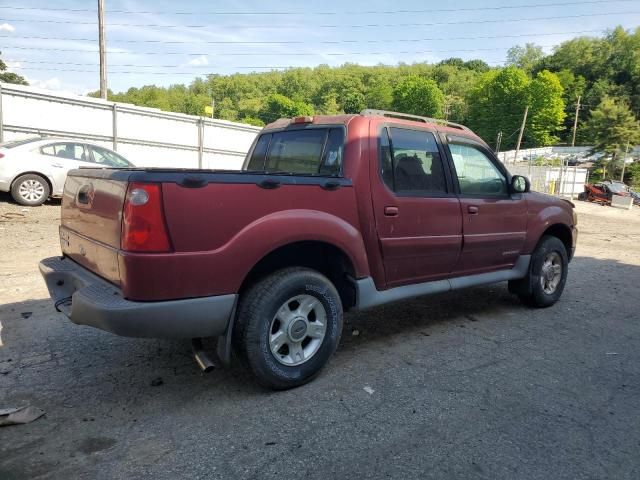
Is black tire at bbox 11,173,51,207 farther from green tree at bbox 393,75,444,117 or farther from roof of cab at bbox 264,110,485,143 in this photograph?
green tree at bbox 393,75,444,117

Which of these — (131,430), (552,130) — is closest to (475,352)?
(131,430)

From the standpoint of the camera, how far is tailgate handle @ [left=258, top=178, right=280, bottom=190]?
3025 millimetres

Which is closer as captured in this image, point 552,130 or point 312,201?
point 312,201

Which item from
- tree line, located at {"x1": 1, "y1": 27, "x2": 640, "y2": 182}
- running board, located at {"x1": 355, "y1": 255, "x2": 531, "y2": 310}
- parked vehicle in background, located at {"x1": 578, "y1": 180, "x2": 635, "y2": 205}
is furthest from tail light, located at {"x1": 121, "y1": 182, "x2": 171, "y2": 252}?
tree line, located at {"x1": 1, "y1": 27, "x2": 640, "y2": 182}

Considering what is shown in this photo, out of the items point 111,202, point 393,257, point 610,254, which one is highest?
point 111,202

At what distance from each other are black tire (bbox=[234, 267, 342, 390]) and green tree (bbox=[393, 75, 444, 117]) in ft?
355

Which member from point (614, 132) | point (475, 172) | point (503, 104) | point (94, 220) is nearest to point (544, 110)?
point (503, 104)

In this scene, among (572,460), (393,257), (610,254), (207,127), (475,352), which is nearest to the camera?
(572,460)

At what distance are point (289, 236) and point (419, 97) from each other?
371 feet

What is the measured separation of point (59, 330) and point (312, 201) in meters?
2.56

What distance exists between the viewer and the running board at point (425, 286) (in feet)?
12.0

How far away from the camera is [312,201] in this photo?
329 cm

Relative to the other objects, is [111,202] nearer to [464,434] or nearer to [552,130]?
[464,434]

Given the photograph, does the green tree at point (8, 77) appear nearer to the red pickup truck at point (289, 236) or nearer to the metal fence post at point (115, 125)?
the metal fence post at point (115, 125)
